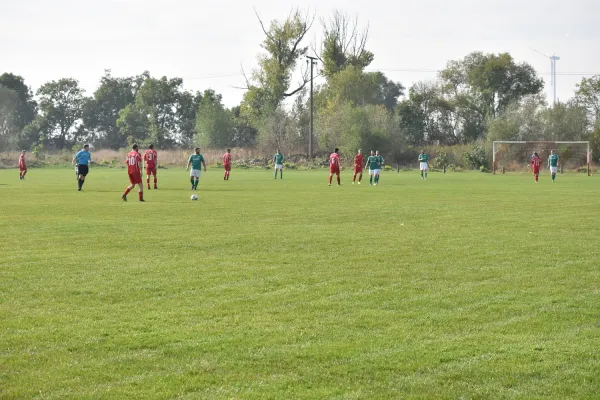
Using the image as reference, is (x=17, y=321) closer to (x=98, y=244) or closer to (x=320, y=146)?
(x=98, y=244)

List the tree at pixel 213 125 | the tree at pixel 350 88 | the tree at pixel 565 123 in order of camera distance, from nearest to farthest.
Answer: the tree at pixel 565 123, the tree at pixel 350 88, the tree at pixel 213 125

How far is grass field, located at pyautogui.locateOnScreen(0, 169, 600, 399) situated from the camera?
591cm

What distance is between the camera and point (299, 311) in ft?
27.1

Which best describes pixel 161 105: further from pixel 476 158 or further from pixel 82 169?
pixel 82 169

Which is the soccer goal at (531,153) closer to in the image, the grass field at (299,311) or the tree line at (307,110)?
the tree line at (307,110)

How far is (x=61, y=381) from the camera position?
5887 mm

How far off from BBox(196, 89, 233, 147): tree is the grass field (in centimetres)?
7792

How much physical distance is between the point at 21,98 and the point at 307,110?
4061 cm

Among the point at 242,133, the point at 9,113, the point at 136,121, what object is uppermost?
the point at 9,113

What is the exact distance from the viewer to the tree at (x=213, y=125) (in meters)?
94.5

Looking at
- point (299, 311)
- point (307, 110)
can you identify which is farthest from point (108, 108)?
point (299, 311)

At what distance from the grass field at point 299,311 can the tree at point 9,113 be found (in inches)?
3562

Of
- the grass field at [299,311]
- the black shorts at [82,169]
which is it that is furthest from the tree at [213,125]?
the grass field at [299,311]

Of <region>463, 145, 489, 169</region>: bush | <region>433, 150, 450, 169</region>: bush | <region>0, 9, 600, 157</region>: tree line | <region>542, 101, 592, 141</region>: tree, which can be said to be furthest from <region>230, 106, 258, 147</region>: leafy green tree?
<region>542, 101, 592, 141</region>: tree
